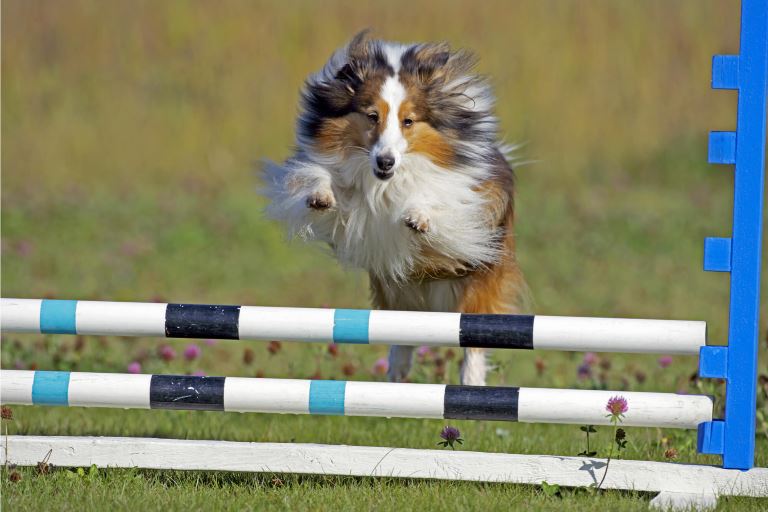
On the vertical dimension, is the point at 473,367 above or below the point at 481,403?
above

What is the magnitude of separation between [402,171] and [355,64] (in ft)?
1.75

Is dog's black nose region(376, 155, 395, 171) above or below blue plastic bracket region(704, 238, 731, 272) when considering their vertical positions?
above

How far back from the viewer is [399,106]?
16.1ft

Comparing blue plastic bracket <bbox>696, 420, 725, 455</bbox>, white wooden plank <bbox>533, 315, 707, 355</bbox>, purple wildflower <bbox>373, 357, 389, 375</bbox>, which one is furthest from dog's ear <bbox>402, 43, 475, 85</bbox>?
blue plastic bracket <bbox>696, 420, 725, 455</bbox>

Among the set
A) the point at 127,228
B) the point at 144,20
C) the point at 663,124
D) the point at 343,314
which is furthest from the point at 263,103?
the point at 343,314

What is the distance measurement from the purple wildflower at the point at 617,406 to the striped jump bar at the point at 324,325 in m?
0.18

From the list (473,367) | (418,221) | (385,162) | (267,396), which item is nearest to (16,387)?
(267,396)

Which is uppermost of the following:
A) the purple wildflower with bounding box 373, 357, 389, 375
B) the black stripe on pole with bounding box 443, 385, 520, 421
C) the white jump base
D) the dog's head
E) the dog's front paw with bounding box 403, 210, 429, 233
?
the dog's head

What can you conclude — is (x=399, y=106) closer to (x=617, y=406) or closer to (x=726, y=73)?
(x=726, y=73)

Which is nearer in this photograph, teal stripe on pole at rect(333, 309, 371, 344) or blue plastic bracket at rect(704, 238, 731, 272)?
blue plastic bracket at rect(704, 238, 731, 272)

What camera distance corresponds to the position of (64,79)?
14156mm

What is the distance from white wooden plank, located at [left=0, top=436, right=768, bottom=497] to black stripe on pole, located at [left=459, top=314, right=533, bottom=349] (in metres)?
0.39

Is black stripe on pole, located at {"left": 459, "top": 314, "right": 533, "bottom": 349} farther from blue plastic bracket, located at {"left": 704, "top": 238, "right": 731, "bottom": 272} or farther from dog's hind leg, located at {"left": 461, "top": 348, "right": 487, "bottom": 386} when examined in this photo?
dog's hind leg, located at {"left": 461, "top": 348, "right": 487, "bottom": 386}

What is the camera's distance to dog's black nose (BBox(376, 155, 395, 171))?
15.5 feet
